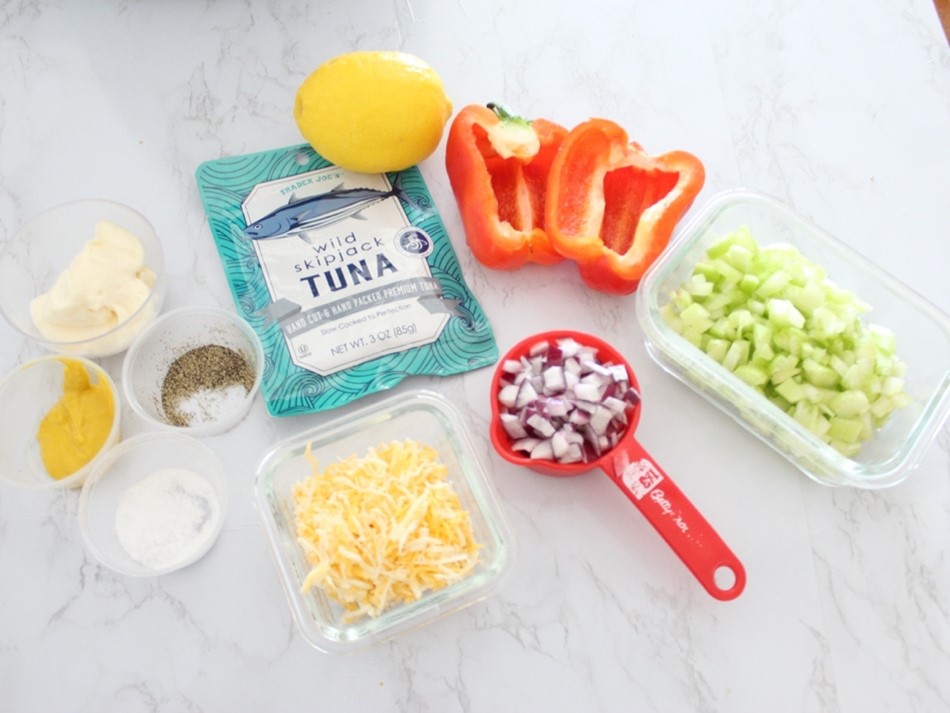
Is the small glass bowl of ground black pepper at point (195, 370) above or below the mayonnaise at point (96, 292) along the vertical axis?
below

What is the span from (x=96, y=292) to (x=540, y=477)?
2.19 feet

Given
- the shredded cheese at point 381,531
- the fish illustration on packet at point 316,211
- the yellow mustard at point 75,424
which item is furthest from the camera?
the fish illustration on packet at point 316,211

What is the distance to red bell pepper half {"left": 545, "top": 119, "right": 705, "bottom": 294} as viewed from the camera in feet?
3.69

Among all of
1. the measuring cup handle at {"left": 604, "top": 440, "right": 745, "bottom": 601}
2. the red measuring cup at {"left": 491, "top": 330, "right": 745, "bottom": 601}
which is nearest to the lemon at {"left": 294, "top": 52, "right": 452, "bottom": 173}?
the red measuring cup at {"left": 491, "top": 330, "right": 745, "bottom": 601}

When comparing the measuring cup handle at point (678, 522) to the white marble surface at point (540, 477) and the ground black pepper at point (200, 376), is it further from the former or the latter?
the ground black pepper at point (200, 376)

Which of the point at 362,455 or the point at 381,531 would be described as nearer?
the point at 381,531

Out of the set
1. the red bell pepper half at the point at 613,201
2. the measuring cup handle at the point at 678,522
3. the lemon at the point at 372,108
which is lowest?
the measuring cup handle at the point at 678,522

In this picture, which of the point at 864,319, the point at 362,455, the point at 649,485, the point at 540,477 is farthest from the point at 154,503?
the point at 864,319

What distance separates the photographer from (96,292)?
42.8 inches

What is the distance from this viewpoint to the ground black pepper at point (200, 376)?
114 cm

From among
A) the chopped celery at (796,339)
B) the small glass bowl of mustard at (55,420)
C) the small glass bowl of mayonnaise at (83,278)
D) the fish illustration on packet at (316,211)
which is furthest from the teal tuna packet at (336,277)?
the chopped celery at (796,339)

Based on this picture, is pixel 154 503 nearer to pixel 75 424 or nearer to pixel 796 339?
pixel 75 424

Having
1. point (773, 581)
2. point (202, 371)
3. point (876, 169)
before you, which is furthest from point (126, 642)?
point (876, 169)

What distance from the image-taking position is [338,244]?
1211 mm
